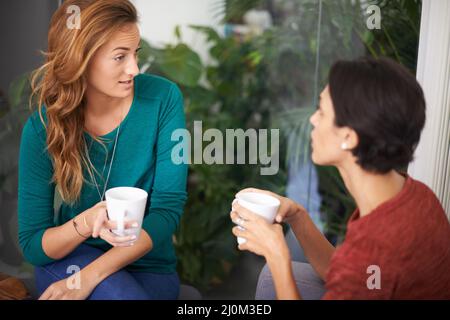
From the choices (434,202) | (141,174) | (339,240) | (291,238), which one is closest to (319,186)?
(339,240)

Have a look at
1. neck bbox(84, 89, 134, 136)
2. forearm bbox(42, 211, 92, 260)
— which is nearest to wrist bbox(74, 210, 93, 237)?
forearm bbox(42, 211, 92, 260)

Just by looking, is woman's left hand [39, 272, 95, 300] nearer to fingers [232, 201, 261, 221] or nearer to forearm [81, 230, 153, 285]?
A: forearm [81, 230, 153, 285]

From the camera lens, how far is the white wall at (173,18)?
235 cm

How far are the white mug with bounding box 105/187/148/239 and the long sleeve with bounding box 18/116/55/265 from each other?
0.32 meters

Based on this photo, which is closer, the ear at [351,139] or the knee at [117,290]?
the ear at [351,139]

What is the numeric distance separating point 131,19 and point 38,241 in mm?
599

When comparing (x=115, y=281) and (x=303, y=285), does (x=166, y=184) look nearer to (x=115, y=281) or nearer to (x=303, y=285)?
(x=115, y=281)

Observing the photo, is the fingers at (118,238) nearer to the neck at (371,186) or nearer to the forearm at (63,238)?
the forearm at (63,238)

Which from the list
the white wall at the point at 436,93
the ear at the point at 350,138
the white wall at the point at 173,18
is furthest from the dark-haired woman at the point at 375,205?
the white wall at the point at 173,18

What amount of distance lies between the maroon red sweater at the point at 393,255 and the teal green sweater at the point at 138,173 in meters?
0.57

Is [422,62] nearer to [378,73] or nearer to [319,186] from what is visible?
[378,73]

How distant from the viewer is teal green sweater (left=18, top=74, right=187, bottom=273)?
1.36 meters

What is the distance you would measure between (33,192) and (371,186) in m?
0.83

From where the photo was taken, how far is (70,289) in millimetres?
1239
